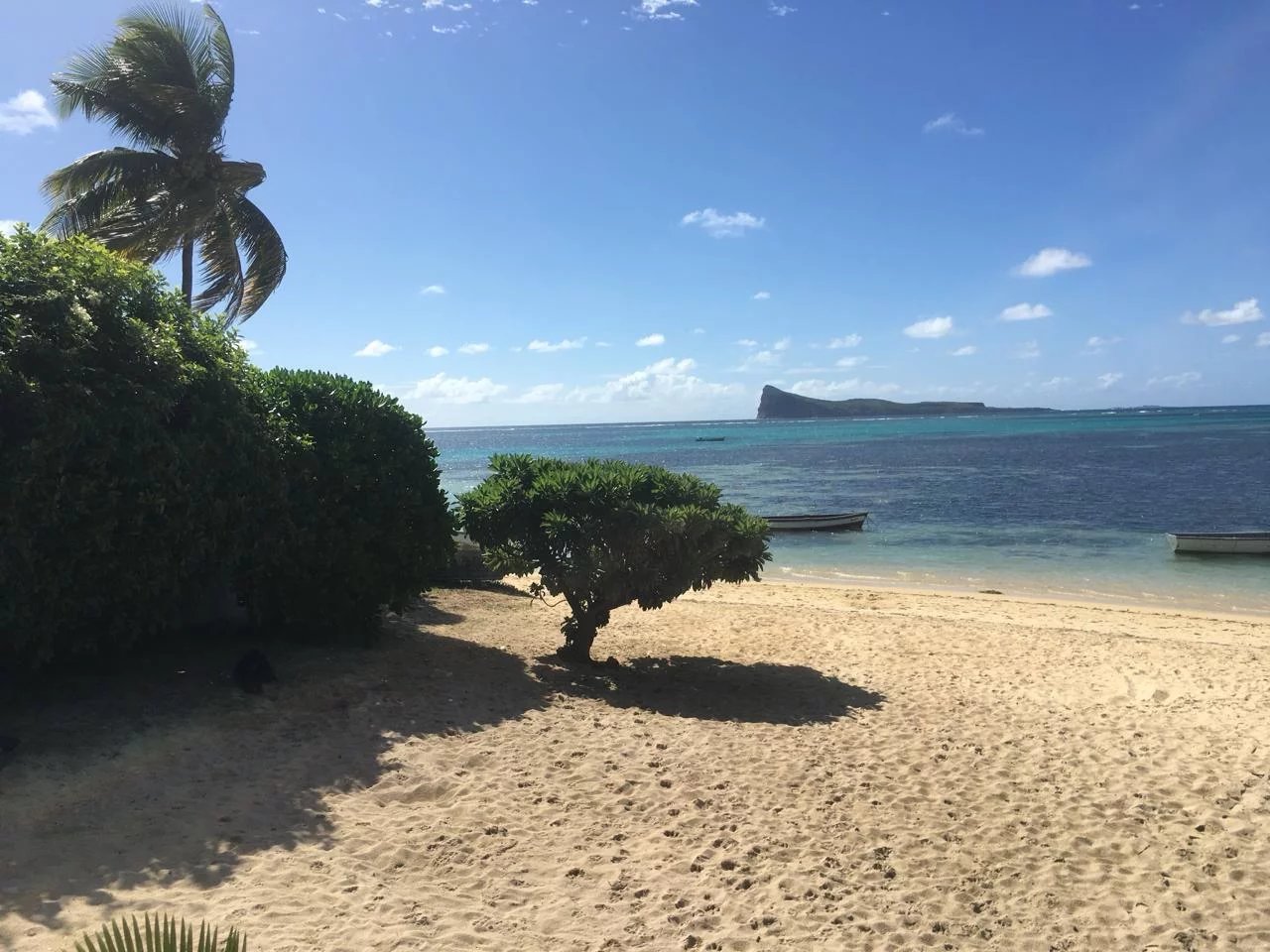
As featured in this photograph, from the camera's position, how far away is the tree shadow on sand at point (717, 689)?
882 centimetres

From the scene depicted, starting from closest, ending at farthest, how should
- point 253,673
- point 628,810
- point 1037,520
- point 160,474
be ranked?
point 628,810
point 160,474
point 253,673
point 1037,520

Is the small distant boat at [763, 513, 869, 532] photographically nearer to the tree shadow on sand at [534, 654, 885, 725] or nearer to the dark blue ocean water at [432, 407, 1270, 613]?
the dark blue ocean water at [432, 407, 1270, 613]

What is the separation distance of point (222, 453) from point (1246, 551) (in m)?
26.8

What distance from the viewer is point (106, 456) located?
6.33m

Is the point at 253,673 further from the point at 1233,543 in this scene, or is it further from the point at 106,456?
the point at 1233,543

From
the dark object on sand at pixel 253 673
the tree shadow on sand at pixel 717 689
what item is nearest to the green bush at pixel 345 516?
the dark object on sand at pixel 253 673

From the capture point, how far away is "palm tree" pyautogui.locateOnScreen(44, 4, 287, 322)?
14.8m

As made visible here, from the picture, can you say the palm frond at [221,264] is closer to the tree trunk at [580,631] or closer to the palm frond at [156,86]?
the palm frond at [156,86]

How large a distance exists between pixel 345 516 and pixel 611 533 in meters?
2.83

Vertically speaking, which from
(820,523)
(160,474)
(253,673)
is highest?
(160,474)

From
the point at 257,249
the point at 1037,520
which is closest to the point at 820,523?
the point at 1037,520

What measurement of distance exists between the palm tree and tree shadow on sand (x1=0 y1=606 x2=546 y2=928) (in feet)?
32.3

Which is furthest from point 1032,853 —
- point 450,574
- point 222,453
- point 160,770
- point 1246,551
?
point 1246,551

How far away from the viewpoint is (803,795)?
6422mm
